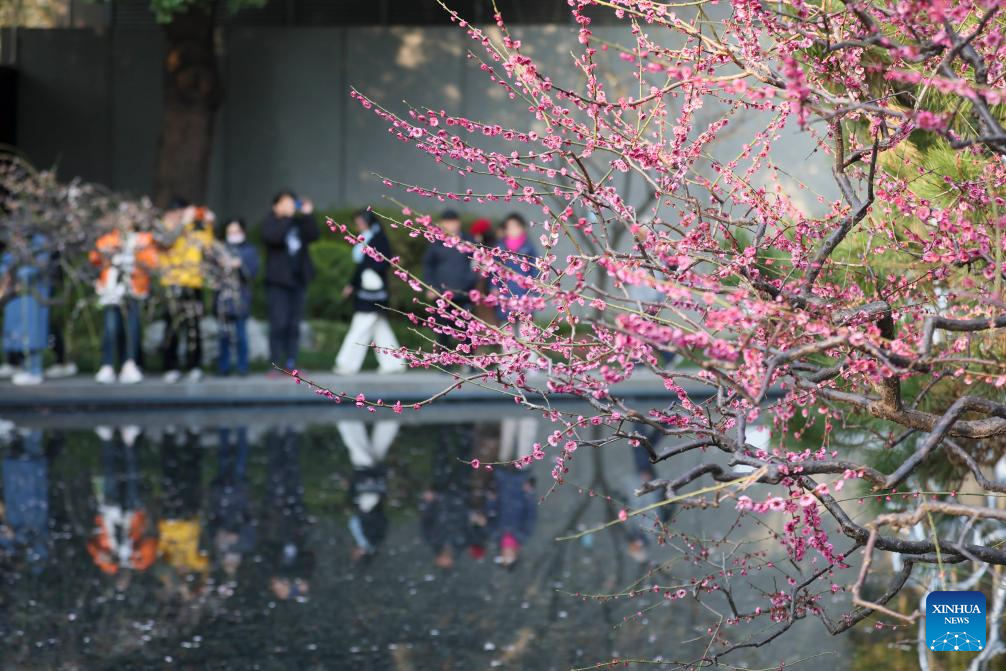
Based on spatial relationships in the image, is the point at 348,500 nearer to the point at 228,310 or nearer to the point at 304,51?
the point at 228,310

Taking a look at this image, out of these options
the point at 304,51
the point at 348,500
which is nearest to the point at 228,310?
the point at 348,500

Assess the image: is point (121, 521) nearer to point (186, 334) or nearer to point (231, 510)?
point (231, 510)

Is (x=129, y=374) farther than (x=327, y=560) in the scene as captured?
Yes

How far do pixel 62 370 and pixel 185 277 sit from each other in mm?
2144

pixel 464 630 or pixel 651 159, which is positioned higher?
pixel 651 159

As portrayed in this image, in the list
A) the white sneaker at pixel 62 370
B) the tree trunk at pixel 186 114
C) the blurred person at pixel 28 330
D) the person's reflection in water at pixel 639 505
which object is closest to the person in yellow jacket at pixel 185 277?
the white sneaker at pixel 62 370

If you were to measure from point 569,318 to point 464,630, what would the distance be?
3.98 m

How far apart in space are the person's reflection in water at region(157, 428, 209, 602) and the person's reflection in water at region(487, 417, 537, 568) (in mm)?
1679

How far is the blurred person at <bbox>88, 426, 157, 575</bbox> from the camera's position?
26.8 ft

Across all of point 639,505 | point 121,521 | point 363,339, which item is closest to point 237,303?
point 363,339

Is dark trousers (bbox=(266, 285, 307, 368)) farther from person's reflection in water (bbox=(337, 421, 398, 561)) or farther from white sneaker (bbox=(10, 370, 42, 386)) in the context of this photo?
person's reflection in water (bbox=(337, 421, 398, 561))

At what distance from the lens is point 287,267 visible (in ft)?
54.9

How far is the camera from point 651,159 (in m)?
3.09

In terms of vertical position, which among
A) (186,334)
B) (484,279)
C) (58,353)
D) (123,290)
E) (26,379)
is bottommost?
(26,379)
